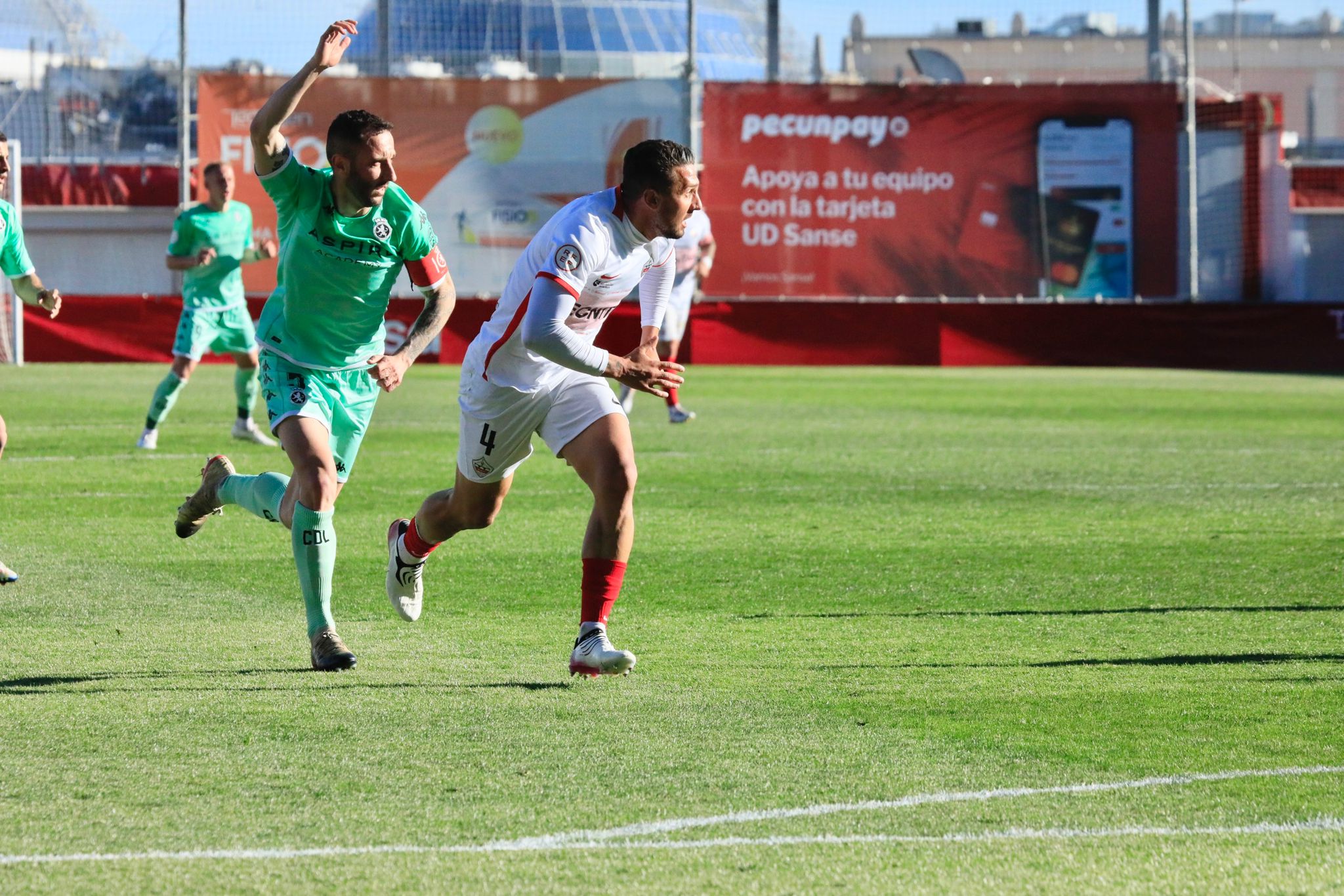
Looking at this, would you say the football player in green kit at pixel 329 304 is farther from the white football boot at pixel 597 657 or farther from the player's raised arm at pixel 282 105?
the white football boot at pixel 597 657

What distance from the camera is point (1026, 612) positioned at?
768cm

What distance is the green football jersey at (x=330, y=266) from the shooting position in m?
6.66

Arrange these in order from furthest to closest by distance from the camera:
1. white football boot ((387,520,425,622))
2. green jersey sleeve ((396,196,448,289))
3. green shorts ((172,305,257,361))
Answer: green shorts ((172,305,257,361)) → white football boot ((387,520,425,622)) → green jersey sleeve ((396,196,448,289))

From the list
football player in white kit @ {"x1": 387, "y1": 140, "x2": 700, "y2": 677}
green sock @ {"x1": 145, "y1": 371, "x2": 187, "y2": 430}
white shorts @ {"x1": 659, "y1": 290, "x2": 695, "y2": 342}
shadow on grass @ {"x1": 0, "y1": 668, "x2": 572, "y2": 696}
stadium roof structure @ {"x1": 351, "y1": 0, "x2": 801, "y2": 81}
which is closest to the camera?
shadow on grass @ {"x1": 0, "y1": 668, "x2": 572, "y2": 696}

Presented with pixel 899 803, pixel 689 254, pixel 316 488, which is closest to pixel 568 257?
pixel 316 488

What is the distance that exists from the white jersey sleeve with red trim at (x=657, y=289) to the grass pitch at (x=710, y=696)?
1.22 metres

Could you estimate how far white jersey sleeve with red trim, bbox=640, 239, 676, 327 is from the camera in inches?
278

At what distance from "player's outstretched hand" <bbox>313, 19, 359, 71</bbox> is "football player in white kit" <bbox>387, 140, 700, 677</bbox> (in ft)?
3.02

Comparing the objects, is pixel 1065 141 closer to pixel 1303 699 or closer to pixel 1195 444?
pixel 1195 444

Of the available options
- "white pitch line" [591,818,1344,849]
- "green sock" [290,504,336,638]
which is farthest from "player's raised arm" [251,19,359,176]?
"white pitch line" [591,818,1344,849]

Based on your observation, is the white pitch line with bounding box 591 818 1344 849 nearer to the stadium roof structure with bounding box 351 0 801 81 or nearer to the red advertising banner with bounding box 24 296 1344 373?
the red advertising banner with bounding box 24 296 1344 373

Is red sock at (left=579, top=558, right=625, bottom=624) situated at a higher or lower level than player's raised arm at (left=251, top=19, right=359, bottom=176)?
lower

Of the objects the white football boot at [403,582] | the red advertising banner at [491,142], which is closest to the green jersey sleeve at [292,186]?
the white football boot at [403,582]

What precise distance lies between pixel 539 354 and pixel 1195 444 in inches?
440
